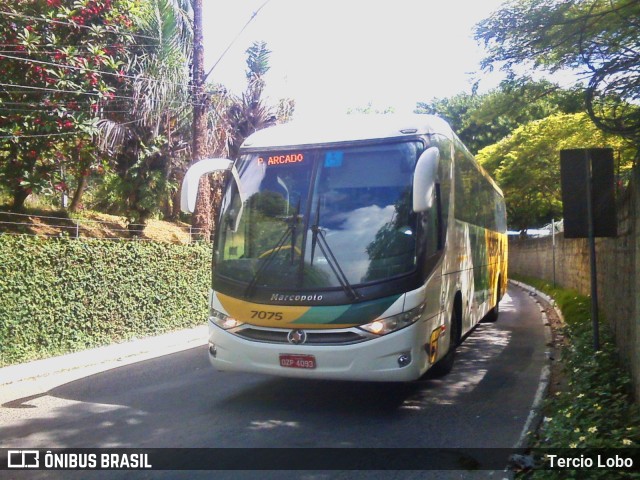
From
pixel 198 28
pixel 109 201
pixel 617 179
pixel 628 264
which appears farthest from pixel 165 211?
pixel 628 264

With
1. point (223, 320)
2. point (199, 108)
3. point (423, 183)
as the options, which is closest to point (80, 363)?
point (223, 320)

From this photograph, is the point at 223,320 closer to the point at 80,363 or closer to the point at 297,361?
the point at 297,361

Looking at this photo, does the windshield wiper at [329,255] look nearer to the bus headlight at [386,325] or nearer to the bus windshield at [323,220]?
the bus windshield at [323,220]

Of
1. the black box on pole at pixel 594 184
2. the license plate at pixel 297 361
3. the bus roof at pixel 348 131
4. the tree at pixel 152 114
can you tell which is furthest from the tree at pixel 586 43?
the tree at pixel 152 114

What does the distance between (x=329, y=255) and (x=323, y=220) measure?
430mm

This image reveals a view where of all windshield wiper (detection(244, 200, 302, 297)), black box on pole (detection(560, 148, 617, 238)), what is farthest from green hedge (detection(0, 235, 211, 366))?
black box on pole (detection(560, 148, 617, 238))

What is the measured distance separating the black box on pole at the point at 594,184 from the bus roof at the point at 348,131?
71.5 inches

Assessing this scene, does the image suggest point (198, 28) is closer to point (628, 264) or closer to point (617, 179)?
point (617, 179)

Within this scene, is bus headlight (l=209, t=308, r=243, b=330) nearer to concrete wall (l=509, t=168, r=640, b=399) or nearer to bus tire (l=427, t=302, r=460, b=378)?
bus tire (l=427, t=302, r=460, b=378)

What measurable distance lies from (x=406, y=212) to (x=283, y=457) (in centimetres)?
296

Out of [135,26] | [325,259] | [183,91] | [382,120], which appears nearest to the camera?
[325,259]

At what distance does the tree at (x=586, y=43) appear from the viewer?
322 inches

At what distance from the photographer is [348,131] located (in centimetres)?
768

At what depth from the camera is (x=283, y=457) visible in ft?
19.3
